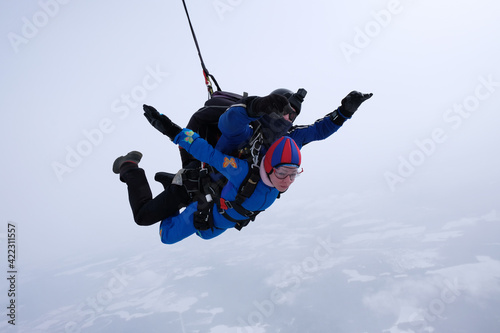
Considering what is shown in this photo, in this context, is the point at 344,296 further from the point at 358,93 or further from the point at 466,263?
the point at 358,93

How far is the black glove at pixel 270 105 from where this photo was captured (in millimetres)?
1898

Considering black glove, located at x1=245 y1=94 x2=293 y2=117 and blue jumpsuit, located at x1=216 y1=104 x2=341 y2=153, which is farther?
blue jumpsuit, located at x1=216 y1=104 x2=341 y2=153

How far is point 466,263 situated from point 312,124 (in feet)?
310

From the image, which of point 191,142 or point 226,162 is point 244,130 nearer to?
point 226,162

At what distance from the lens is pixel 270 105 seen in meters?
1.93

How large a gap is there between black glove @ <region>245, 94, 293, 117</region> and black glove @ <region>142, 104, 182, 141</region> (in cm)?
92

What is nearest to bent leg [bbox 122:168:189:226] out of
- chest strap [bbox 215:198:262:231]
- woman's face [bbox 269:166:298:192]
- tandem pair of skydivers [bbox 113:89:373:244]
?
tandem pair of skydivers [bbox 113:89:373:244]

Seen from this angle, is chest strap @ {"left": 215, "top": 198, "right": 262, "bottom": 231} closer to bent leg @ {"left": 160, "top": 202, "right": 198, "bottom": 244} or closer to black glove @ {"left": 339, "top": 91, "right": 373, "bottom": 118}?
bent leg @ {"left": 160, "top": 202, "right": 198, "bottom": 244}

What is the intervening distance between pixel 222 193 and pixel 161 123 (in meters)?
1.01

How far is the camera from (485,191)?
131500 millimetres

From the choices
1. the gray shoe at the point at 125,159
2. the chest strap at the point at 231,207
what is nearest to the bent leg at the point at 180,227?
the chest strap at the point at 231,207

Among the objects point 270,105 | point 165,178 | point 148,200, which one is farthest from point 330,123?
point 148,200

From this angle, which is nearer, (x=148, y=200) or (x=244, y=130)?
(x=244, y=130)

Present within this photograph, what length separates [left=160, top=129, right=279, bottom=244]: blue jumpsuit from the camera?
256cm
